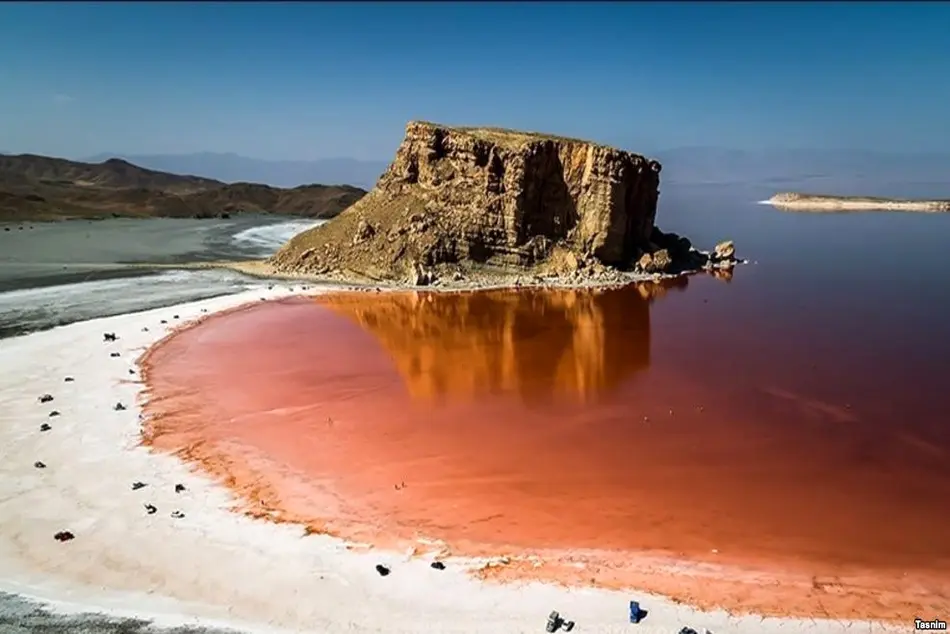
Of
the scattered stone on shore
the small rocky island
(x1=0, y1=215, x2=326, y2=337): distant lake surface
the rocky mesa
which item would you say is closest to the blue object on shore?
(x1=0, y1=215, x2=326, y2=337): distant lake surface

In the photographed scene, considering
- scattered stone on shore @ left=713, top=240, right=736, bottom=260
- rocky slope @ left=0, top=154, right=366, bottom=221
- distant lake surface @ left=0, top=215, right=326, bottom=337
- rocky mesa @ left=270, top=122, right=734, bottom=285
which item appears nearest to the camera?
distant lake surface @ left=0, top=215, right=326, bottom=337

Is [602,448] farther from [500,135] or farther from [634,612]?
[500,135]

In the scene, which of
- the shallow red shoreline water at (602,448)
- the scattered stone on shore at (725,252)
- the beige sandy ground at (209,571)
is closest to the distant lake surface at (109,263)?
the shallow red shoreline water at (602,448)

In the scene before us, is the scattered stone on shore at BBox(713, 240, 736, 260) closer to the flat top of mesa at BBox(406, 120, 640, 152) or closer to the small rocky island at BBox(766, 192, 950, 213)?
the flat top of mesa at BBox(406, 120, 640, 152)

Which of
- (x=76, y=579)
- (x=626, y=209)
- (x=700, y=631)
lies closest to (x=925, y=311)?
(x=626, y=209)

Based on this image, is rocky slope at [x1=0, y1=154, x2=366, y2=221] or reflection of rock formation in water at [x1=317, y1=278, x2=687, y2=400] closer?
reflection of rock formation in water at [x1=317, y1=278, x2=687, y2=400]

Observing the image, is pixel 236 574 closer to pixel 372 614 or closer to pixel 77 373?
pixel 372 614

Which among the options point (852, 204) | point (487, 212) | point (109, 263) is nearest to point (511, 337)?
point (487, 212)

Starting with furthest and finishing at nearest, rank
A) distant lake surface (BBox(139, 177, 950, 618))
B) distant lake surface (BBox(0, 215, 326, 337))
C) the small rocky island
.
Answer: the small rocky island → distant lake surface (BBox(0, 215, 326, 337)) → distant lake surface (BBox(139, 177, 950, 618))
